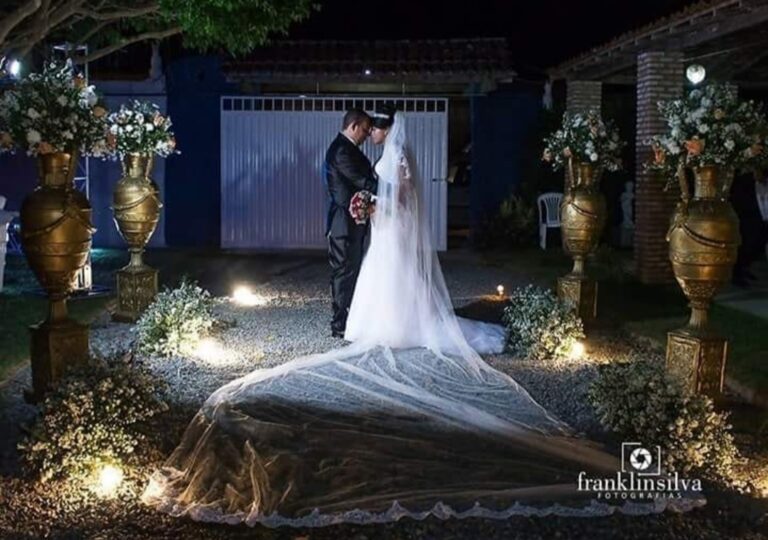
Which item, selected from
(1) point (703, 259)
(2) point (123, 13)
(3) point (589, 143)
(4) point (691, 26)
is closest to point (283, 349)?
(3) point (589, 143)

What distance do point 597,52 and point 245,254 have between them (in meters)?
6.44

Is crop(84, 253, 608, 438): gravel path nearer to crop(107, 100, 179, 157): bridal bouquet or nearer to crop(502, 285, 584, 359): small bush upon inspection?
crop(502, 285, 584, 359): small bush

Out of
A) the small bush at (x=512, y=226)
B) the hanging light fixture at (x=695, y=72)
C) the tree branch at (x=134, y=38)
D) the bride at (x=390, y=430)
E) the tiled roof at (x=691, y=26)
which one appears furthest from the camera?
the small bush at (x=512, y=226)


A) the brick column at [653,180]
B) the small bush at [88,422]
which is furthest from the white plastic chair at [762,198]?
the small bush at [88,422]

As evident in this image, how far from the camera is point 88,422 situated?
528 centimetres

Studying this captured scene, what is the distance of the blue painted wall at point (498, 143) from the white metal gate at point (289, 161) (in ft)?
2.52

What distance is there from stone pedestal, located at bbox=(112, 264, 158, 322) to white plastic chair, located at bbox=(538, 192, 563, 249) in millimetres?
8244

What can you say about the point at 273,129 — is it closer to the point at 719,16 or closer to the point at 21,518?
the point at 719,16

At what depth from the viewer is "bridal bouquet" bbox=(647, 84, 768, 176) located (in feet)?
20.8

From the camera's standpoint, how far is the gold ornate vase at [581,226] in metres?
9.27

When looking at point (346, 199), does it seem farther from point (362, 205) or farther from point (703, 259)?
point (703, 259)

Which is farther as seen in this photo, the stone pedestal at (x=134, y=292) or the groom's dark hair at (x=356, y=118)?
the stone pedestal at (x=134, y=292)

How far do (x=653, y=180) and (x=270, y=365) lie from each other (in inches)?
258

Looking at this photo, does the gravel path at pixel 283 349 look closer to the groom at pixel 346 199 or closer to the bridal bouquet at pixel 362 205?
the groom at pixel 346 199
